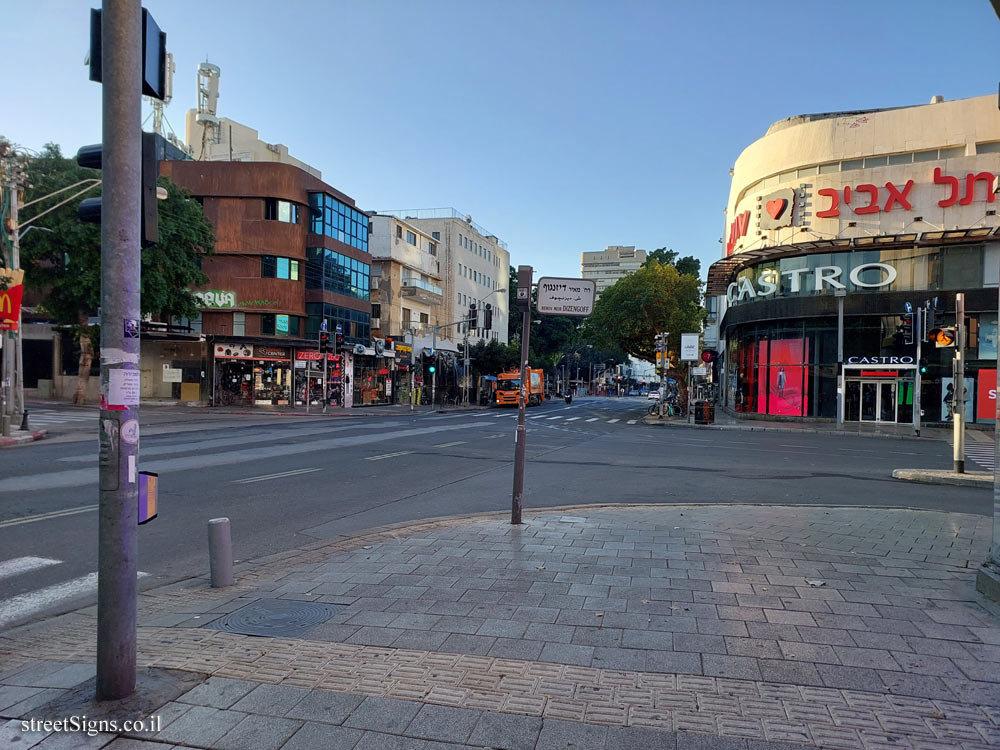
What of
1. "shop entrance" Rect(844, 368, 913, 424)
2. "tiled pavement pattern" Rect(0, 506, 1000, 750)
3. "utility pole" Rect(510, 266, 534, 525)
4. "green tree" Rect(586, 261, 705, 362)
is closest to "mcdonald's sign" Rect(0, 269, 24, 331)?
"tiled pavement pattern" Rect(0, 506, 1000, 750)

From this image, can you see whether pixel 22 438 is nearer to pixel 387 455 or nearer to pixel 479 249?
pixel 387 455

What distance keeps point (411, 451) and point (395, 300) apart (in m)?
38.7

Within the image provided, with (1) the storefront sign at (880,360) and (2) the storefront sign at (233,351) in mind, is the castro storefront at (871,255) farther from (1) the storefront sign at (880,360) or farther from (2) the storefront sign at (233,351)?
(2) the storefront sign at (233,351)

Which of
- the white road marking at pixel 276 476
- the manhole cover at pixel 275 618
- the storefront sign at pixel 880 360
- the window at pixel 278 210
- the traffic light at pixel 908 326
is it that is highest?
the window at pixel 278 210

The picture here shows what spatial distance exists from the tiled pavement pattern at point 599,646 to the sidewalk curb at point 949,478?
740 cm

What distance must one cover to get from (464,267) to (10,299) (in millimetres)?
57086

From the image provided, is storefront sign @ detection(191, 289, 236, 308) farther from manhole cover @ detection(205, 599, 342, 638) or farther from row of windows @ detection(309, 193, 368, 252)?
manhole cover @ detection(205, 599, 342, 638)

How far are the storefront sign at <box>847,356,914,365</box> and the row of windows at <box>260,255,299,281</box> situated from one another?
32855 mm

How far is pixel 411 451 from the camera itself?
57.8 feet

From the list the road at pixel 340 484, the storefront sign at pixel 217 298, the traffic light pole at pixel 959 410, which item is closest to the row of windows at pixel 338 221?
the storefront sign at pixel 217 298

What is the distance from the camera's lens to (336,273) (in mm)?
44812

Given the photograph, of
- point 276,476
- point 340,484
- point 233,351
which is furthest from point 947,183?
point 233,351

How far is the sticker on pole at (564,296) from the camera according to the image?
25.5 ft

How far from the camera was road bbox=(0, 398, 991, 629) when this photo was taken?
7.23 m
